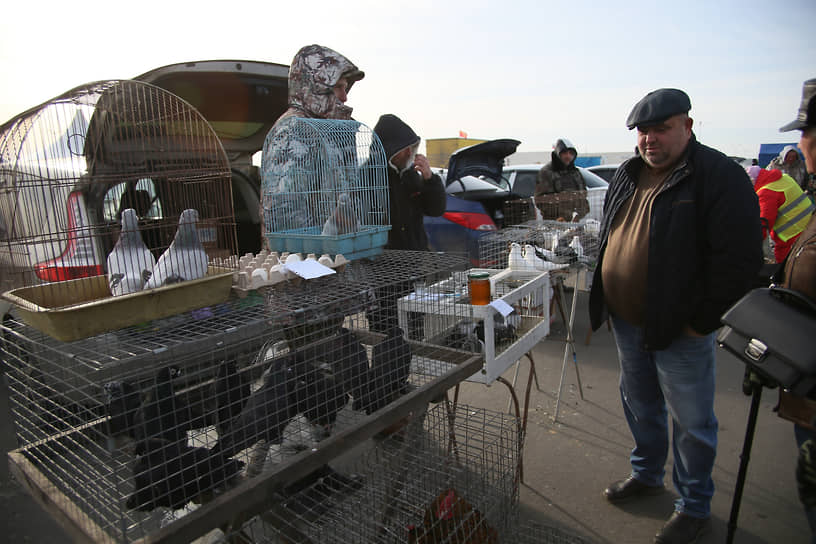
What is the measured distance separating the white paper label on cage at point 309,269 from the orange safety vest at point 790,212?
4335mm

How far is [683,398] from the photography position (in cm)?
217

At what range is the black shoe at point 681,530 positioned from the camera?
2.20 m

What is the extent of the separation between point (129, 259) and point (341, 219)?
2.79 feet

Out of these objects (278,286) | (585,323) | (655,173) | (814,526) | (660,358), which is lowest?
(585,323)

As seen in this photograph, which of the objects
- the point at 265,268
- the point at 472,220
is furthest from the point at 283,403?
the point at 472,220

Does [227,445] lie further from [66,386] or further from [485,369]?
[485,369]

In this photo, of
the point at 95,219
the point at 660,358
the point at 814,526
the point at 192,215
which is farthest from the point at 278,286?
the point at 814,526

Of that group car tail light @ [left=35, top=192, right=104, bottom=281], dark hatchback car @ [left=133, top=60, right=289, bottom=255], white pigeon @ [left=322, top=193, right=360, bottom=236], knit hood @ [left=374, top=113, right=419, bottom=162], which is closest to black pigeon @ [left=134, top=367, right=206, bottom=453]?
car tail light @ [left=35, top=192, right=104, bottom=281]

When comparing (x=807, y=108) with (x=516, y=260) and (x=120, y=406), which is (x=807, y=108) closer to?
(x=516, y=260)

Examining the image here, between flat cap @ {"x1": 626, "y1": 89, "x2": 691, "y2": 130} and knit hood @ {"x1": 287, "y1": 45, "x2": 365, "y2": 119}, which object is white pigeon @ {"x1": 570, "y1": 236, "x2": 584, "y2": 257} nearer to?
flat cap @ {"x1": 626, "y1": 89, "x2": 691, "y2": 130}

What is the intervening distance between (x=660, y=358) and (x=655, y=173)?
2.90 feet

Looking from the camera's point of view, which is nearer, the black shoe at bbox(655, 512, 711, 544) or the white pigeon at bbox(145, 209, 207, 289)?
the white pigeon at bbox(145, 209, 207, 289)

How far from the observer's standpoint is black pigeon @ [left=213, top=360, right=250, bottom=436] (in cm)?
157

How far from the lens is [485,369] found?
7.04 ft
